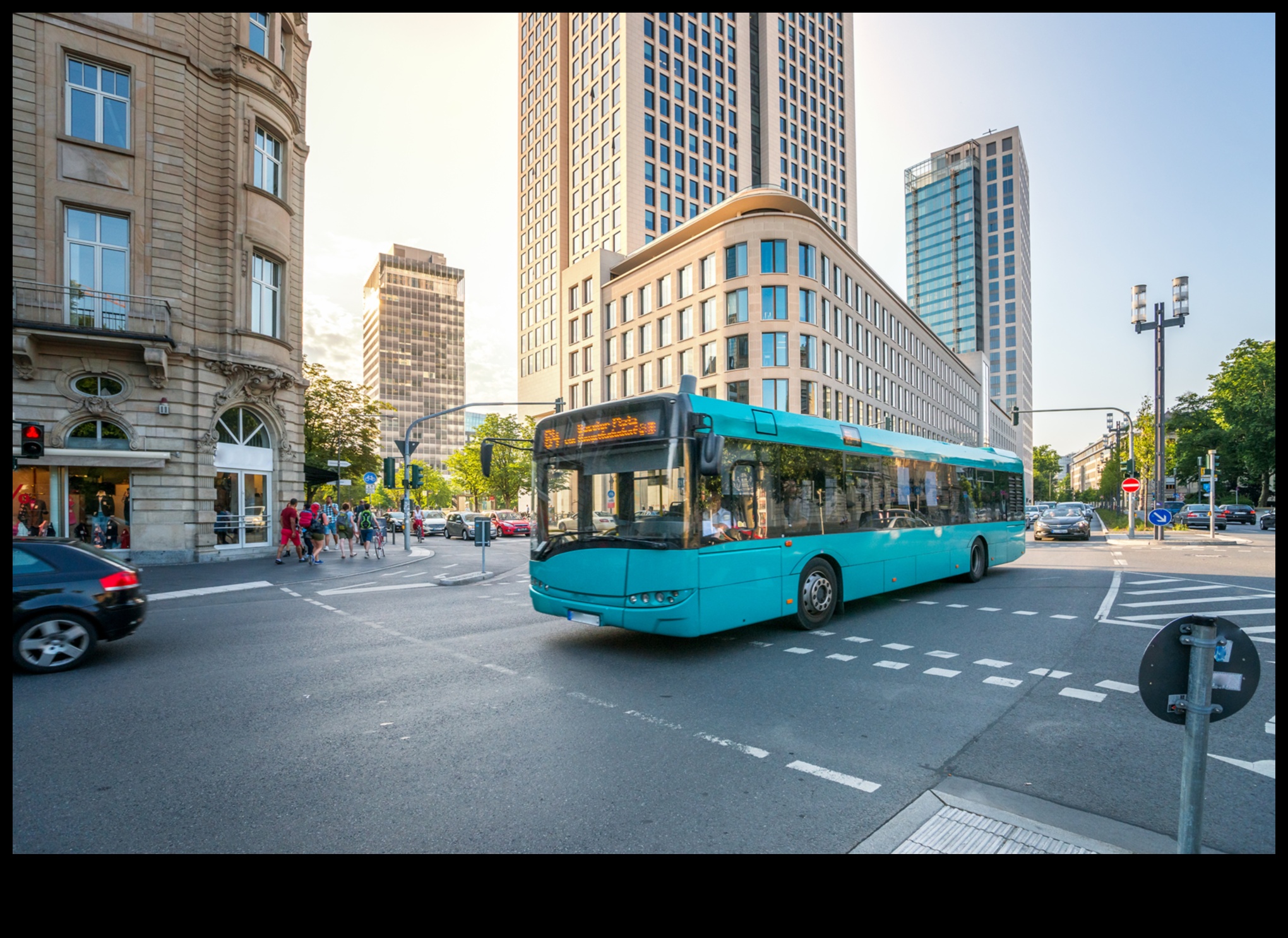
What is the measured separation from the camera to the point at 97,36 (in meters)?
18.2

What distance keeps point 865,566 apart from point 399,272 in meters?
155

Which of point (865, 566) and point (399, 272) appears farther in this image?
point (399, 272)

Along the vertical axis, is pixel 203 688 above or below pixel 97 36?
below

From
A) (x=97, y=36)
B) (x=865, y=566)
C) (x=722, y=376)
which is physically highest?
(x=97, y=36)

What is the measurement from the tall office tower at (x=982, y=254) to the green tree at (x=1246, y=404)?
177 ft

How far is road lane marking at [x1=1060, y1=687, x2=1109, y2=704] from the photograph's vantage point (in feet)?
17.9

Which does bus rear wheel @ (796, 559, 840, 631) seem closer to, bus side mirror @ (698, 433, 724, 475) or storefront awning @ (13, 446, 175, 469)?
bus side mirror @ (698, 433, 724, 475)

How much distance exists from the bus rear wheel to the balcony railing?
18.9 meters

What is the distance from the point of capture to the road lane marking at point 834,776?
382 cm

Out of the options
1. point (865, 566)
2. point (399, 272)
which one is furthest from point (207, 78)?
point (399, 272)

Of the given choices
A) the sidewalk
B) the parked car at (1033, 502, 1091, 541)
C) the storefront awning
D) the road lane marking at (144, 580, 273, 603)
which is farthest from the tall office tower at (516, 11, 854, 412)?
the sidewalk

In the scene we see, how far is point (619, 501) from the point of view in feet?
23.5

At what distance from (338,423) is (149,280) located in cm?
1796
